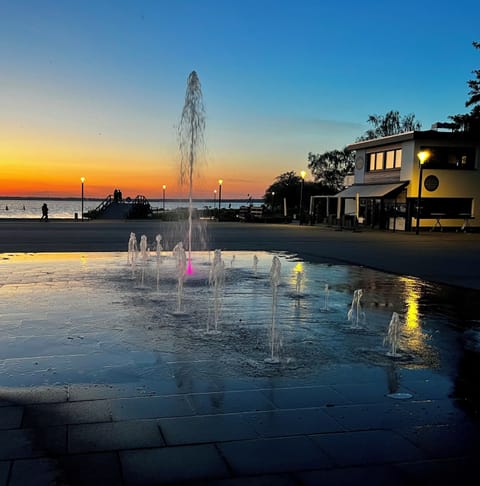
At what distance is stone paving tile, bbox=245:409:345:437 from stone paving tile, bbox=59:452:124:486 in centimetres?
112

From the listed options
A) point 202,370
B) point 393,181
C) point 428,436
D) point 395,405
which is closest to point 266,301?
point 202,370

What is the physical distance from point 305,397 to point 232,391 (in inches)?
26.3

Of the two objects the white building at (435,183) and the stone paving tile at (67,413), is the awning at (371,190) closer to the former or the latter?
the white building at (435,183)

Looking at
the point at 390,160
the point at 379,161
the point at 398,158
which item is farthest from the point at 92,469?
the point at 379,161

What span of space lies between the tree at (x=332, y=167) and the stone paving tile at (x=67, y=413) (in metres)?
72.5

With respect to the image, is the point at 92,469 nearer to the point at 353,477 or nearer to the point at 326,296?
the point at 353,477

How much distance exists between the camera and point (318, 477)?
3.47 m

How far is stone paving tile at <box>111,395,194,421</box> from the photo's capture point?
4.42 meters

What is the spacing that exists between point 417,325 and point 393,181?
33383mm

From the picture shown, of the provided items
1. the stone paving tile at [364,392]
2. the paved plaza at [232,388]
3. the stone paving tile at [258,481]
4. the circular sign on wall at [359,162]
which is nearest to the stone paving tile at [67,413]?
the paved plaza at [232,388]

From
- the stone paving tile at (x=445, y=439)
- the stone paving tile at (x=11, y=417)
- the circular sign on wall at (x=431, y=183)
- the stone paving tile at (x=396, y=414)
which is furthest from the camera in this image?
the circular sign on wall at (x=431, y=183)

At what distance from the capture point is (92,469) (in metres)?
3.50

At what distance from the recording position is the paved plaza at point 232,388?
142 inches

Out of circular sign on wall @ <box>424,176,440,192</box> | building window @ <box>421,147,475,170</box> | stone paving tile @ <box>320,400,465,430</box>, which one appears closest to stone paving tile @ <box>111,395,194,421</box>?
stone paving tile @ <box>320,400,465,430</box>
